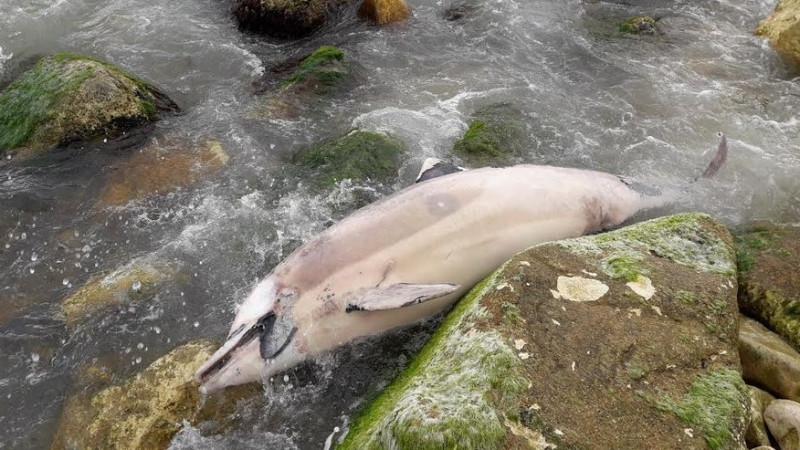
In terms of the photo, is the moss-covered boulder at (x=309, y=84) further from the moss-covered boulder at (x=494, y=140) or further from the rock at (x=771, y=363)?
the rock at (x=771, y=363)

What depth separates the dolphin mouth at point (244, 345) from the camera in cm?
539

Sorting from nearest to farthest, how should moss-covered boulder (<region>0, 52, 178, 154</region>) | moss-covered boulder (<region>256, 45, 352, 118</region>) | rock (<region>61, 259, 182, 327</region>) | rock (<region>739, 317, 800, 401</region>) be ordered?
rock (<region>739, 317, 800, 401</region>)
rock (<region>61, 259, 182, 327</region>)
moss-covered boulder (<region>0, 52, 178, 154</region>)
moss-covered boulder (<region>256, 45, 352, 118</region>)

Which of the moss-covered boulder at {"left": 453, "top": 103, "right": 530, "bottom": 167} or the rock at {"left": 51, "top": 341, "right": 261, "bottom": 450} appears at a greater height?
the moss-covered boulder at {"left": 453, "top": 103, "right": 530, "bottom": 167}

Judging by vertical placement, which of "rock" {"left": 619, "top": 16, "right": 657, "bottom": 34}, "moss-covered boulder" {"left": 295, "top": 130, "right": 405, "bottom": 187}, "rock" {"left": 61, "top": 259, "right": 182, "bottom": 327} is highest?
"rock" {"left": 619, "top": 16, "right": 657, "bottom": 34}

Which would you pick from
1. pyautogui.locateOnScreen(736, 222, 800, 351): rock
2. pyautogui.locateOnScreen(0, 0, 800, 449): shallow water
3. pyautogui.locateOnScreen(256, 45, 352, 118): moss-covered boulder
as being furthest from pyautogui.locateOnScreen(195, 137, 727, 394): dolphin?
pyautogui.locateOnScreen(256, 45, 352, 118): moss-covered boulder

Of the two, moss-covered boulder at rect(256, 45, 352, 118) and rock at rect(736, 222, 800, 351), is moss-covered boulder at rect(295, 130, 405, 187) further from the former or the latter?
rock at rect(736, 222, 800, 351)

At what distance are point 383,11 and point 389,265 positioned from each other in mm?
7166

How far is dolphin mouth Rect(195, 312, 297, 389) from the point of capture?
5.39 m

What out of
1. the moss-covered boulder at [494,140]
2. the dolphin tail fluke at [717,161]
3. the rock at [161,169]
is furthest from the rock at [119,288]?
the dolphin tail fluke at [717,161]

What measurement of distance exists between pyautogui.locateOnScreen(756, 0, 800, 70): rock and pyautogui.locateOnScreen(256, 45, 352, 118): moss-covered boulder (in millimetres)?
7267

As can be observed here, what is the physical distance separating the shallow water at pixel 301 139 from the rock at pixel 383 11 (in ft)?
0.82

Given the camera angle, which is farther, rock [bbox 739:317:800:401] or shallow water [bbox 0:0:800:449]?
shallow water [bbox 0:0:800:449]

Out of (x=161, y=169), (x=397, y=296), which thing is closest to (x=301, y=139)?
(x=161, y=169)

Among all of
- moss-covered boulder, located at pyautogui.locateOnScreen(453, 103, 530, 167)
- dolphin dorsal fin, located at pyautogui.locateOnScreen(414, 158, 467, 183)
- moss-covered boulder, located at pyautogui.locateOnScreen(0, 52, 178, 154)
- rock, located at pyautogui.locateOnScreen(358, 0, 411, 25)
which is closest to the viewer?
dolphin dorsal fin, located at pyautogui.locateOnScreen(414, 158, 467, 183)
